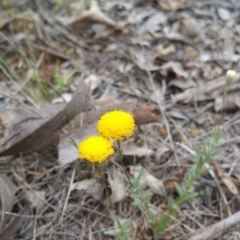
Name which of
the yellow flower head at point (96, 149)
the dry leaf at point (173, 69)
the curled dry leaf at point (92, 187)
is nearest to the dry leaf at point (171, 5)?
the dry leaf at point (173, 69)

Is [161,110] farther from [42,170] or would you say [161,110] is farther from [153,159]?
[42,170]

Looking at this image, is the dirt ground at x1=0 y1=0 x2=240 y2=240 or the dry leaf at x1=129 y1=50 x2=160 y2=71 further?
the dry leaf at x1=129 y1=50 x2=160 y2=71

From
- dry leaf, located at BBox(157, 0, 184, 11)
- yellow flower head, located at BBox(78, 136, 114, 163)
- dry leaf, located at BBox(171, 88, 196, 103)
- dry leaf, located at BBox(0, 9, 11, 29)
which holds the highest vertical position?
dry leaf, located at BBox(0, 9, 11, 29)

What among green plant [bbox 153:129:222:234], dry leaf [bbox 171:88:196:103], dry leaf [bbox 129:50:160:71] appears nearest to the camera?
green plant [bbox 153:129:222:234]

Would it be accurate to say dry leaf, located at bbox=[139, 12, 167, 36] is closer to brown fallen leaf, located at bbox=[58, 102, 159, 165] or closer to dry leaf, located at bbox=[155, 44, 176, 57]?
dry leaf, located at bbox=[155, 44, 176, 57]

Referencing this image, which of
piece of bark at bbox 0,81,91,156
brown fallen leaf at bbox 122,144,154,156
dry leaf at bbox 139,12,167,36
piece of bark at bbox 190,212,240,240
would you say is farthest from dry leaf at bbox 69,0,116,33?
piece of bark at bbox 190,212,240,240

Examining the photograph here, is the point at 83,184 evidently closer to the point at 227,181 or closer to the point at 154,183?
the point at 154,183

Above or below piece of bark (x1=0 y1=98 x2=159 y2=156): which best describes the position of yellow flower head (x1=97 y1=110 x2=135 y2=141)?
above

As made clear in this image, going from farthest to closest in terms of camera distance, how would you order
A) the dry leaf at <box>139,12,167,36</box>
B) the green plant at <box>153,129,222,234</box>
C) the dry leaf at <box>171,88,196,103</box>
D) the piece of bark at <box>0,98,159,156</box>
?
the dry leaf at <box>139,12,167,36</box>, the dry leaf at <box>171,88,196,103</box>, the piece of bark at <box>0,98,159,156</box>, the green plant at <box>153,129,222,234</box>
